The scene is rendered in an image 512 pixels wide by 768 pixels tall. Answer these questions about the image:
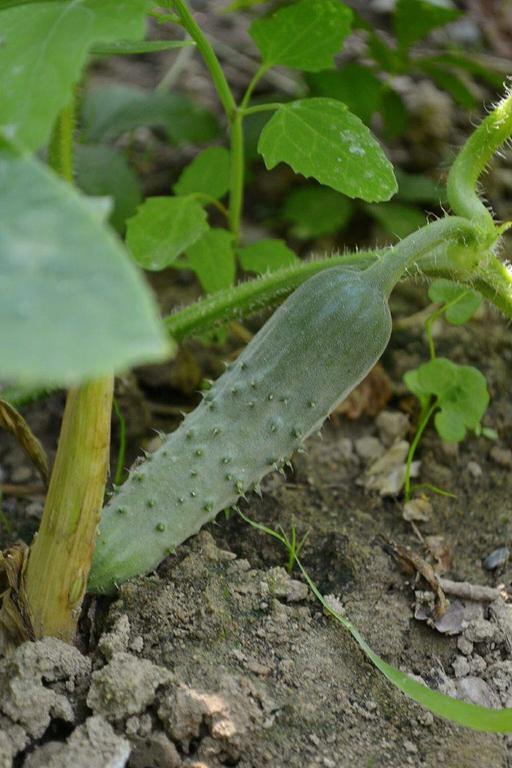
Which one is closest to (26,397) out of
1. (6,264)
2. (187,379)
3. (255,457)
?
(187,379)

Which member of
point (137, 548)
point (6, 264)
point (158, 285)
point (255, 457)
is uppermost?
point (6, 264)

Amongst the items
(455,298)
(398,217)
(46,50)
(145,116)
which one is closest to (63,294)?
(46,50)

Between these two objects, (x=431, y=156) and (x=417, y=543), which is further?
(x=431, y=156)

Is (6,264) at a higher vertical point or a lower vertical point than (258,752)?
higher

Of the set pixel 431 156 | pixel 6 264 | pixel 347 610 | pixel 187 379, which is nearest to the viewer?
pixel 6 264

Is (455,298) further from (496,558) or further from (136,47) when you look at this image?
(136,47)

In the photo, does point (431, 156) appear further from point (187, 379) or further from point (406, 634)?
point (406, 634)

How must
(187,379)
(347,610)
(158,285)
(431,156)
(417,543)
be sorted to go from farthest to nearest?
(431,156), (158,285), (187,379), (417,543), (347,610)
